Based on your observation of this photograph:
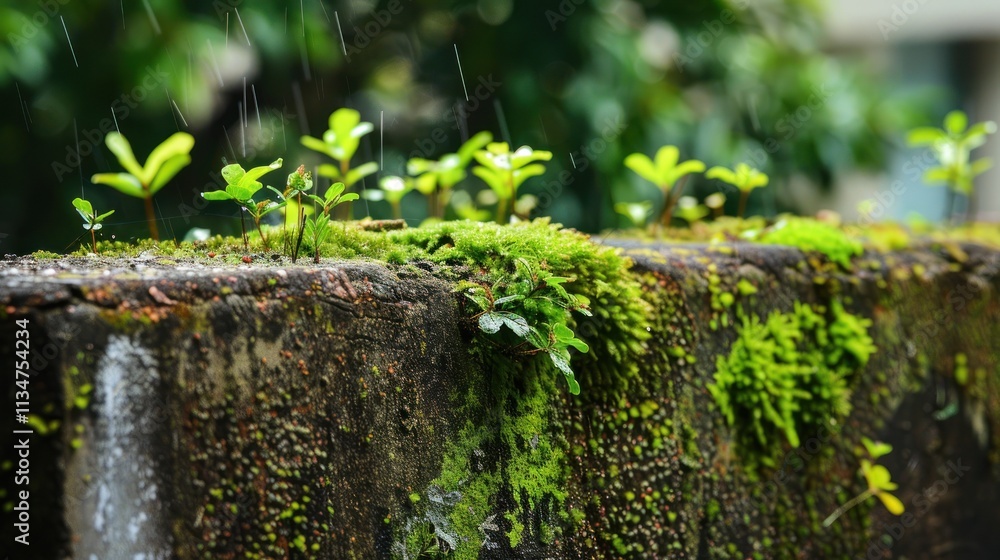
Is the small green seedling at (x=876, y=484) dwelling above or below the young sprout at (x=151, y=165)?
below

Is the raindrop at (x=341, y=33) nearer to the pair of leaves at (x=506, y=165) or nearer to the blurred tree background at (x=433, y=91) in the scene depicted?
the blurred tree background at (x=433, y=91)

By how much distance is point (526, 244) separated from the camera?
165 centimetres

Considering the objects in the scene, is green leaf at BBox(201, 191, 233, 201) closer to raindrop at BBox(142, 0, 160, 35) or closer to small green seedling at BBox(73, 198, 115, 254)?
small green seedling at BBox(73, 198, 115, 254)

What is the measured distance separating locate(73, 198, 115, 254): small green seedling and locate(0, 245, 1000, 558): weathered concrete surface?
0.18m

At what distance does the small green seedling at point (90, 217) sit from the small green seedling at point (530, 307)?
770 millimetres

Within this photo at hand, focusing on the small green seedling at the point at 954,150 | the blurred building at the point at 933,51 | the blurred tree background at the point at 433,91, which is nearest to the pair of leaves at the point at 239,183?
the blurred tree background at the point at 433,91

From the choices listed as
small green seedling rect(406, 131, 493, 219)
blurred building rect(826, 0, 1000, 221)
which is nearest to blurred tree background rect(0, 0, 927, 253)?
small green seedling rect(406, 131, 493, 219)

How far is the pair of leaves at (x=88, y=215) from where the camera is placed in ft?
4.81

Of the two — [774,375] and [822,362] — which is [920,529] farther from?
[774,375]

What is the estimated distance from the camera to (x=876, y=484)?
2.39 metres

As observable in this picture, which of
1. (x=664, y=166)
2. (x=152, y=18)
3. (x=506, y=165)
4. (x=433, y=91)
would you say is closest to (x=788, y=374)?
(x=664, y=166)

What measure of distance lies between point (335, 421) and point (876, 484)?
6.37 ft

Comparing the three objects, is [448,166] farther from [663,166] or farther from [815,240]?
[815,240]

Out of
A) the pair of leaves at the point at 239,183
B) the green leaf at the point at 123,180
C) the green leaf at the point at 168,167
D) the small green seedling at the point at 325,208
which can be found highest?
the green leaf at the point at 168,167
